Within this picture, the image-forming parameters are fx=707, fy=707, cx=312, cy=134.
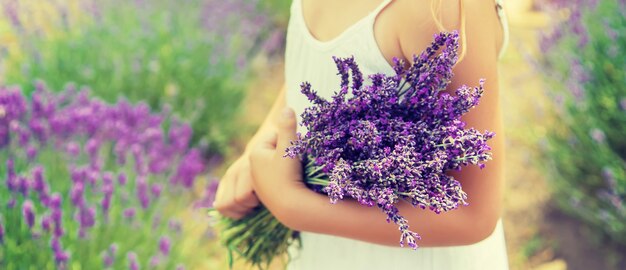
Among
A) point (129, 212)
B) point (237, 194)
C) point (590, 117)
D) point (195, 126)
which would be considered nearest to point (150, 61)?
point (195, 126)

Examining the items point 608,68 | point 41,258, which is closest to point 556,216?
point 608,68

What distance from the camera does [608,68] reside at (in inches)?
132

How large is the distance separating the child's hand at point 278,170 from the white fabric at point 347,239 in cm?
13

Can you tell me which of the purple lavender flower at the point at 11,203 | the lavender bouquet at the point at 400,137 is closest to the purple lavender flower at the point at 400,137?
the lavender bouquet at the point at 400,137

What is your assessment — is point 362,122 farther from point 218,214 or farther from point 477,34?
point 218,214

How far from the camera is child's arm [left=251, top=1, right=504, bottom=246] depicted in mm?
1225

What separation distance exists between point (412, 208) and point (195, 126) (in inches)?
120

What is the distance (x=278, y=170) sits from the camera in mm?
1333

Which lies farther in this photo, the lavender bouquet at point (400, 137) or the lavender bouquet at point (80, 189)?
the lavender bouquet at point (80, 189)

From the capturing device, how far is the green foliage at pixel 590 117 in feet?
10.5

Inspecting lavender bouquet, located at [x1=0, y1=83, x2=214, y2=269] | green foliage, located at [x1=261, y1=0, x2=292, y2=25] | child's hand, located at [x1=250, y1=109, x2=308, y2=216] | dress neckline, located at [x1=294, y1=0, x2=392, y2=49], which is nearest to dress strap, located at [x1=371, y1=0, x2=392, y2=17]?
dress neckline, located at [x1=294, y1=0, x2=392, y2=49]

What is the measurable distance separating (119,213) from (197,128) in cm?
177

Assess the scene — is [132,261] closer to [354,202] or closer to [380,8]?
Answer: [354,202]

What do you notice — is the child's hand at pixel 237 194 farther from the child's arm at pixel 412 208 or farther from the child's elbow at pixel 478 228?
the child's elbow at pixel 478 228
